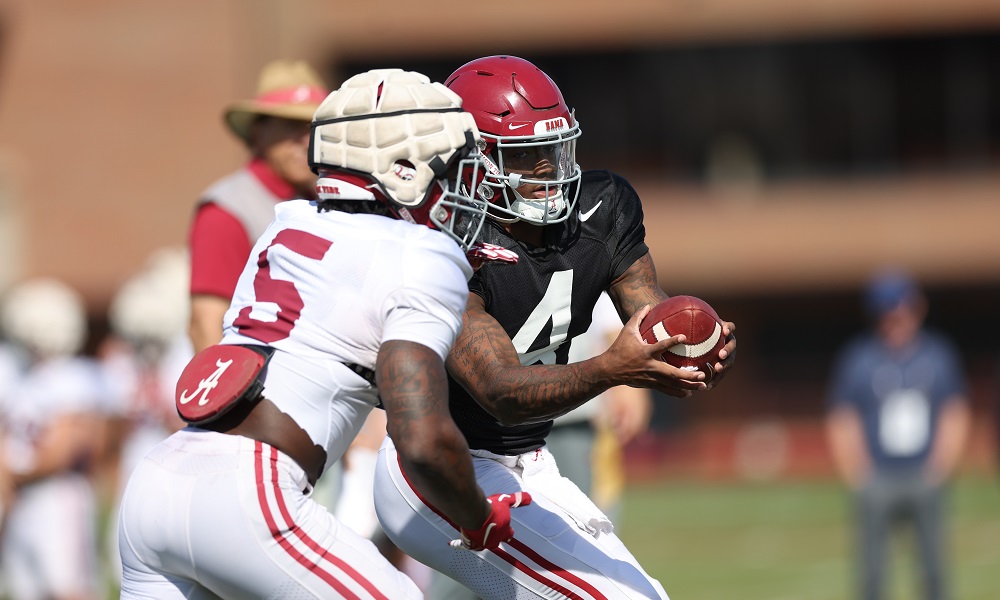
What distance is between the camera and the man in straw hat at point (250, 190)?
5.02 meters

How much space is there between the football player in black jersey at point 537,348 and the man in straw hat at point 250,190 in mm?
1212

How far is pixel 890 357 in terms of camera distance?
8.99 metres

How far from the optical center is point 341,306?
3.18 m

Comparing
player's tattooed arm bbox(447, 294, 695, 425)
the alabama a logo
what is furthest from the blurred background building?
the alabama a logo

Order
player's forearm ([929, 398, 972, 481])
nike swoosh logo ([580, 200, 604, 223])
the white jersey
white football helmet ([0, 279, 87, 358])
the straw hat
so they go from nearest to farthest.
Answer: the white jersey
nike swoosh logo ([580, 200, 604, 223])
the straw hat
white football helmet ([0, 279, 87, 358])
player's forearm ([929, 398, 972, 481])

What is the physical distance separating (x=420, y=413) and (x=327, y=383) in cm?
29

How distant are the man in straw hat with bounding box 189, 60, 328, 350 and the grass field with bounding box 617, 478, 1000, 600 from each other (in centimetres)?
525

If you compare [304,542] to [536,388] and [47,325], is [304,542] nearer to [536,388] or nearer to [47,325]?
[536,388]

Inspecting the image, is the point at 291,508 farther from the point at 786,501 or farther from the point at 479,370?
the point at 786,501

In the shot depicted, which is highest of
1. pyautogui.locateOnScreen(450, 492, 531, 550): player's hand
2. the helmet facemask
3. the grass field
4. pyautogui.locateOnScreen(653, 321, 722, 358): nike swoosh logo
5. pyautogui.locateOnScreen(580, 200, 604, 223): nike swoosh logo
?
the helmet facemask

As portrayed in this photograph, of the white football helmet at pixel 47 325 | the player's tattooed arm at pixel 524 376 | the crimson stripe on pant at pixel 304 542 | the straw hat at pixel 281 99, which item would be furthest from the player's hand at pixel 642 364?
the white football helmet at pixel 47 325

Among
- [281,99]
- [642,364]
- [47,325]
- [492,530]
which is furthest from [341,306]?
[47,325]

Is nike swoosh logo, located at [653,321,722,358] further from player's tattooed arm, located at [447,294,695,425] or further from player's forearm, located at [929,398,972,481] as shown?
player's forearm, located at [929,398,972,481]

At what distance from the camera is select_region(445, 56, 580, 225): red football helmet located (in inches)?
157
